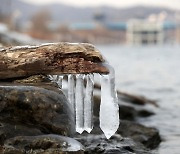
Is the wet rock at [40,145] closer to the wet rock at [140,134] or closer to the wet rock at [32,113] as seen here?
the wet rock at [32,113]

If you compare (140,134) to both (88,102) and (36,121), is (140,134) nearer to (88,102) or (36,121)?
(88,102)

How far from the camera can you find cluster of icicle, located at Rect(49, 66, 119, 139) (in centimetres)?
663

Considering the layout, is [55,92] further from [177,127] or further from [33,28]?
[33,28]

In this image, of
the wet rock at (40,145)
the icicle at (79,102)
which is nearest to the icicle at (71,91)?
the icicle at (79,102)

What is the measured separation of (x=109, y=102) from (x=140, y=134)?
3.21 meters

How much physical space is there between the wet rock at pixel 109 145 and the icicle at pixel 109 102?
912 mm

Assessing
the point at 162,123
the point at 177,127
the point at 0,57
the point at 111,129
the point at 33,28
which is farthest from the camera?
the point at 33,28

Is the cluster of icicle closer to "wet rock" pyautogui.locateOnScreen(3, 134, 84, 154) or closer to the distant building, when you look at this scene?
"wet rock" pyautogui.locateOnScreen(3, 134, 84, 154)

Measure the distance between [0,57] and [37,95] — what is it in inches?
50.4

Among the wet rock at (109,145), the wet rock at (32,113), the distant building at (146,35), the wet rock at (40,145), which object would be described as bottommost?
the distant building at (146,35)

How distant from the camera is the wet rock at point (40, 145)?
19.2ft

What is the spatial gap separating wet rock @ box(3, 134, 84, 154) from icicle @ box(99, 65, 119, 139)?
86 centimetres

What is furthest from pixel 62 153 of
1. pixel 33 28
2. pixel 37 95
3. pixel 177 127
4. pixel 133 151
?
pixel 33 28

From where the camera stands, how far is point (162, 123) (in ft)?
44.9
